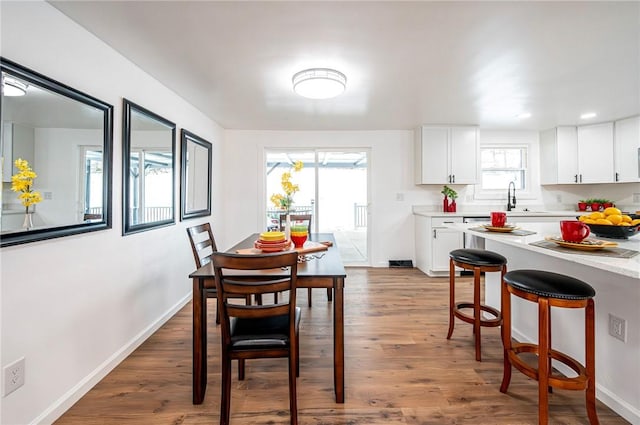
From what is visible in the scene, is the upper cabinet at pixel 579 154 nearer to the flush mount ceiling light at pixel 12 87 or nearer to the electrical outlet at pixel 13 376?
the flush mount ceiling light at pixel 12 87

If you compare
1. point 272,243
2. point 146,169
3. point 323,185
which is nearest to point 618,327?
point 272,243

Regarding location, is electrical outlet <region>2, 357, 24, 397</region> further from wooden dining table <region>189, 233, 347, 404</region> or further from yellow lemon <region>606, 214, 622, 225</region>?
yellow lemon <region>606, 214, 622, 225</region>

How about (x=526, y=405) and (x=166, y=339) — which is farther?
(x=166, y=339)

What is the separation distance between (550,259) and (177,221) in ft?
10.8

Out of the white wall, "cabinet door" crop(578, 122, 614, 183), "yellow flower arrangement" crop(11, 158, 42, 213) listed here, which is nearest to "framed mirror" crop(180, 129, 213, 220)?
the white wall

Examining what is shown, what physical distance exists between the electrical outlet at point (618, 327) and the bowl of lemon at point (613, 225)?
1.62ft

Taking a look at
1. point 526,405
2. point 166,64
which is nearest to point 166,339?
point 166,64

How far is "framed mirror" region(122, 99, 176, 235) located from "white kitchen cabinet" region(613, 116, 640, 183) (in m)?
5.78

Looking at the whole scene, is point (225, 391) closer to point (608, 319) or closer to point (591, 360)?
point (591, 360)

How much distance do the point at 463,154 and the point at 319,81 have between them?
9.92 ft

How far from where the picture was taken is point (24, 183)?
1379 millimetres

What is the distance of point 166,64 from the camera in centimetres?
230

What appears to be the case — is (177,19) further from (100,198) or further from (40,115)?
(100,198)

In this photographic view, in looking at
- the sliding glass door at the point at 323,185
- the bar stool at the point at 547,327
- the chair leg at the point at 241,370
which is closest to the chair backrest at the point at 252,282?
the chair leg at the point at 241,370
